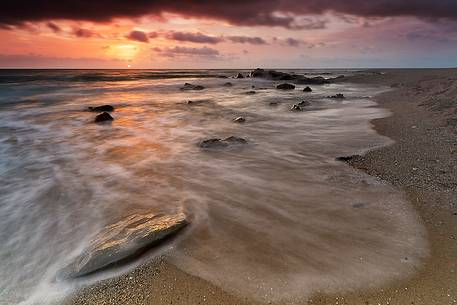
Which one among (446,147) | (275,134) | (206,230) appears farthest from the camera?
(275,134)

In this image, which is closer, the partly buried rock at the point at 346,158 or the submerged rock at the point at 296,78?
the partly buried rock at the point at 346,158

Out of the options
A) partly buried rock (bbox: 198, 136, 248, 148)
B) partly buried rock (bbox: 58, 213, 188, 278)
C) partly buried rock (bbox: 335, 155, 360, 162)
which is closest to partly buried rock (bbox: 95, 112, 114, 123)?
partly buried rock (bbox: 198, 136, 248, 148)

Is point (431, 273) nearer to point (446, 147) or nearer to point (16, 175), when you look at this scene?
point (446, 147)

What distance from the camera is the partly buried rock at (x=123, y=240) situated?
12.6 feet

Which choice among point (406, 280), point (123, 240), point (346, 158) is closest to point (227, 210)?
point (123, 240)

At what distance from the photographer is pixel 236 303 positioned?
321 cm

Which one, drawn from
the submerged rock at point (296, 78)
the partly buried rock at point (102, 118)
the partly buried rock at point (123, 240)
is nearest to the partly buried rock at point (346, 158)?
the partly buried rock at point (123, 240)

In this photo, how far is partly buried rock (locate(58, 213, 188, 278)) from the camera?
3.84 m

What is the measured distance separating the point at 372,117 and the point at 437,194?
8319 mm

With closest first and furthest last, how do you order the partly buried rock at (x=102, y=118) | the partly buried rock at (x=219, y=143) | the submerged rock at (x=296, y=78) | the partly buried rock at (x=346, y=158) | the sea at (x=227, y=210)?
the sea at (x=227, y=210) < the partly buried rock at (x=346, y=158) < the partly buried rock at (x=219, y=143) < the partly buried rock at (x=102, y=118) < the submerged rock at (x=296, y=78)

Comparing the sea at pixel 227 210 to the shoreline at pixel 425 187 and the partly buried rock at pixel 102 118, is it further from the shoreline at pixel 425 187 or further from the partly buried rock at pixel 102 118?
the partly buried rock at pixel 102 118

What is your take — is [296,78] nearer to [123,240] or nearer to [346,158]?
[346,158]

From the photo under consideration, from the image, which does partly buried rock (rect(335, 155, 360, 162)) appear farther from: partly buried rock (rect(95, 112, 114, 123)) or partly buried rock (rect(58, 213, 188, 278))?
partly buried rock (rect(95, 112, 114, 123))

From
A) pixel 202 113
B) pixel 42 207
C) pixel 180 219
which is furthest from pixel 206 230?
pixel 202 113
